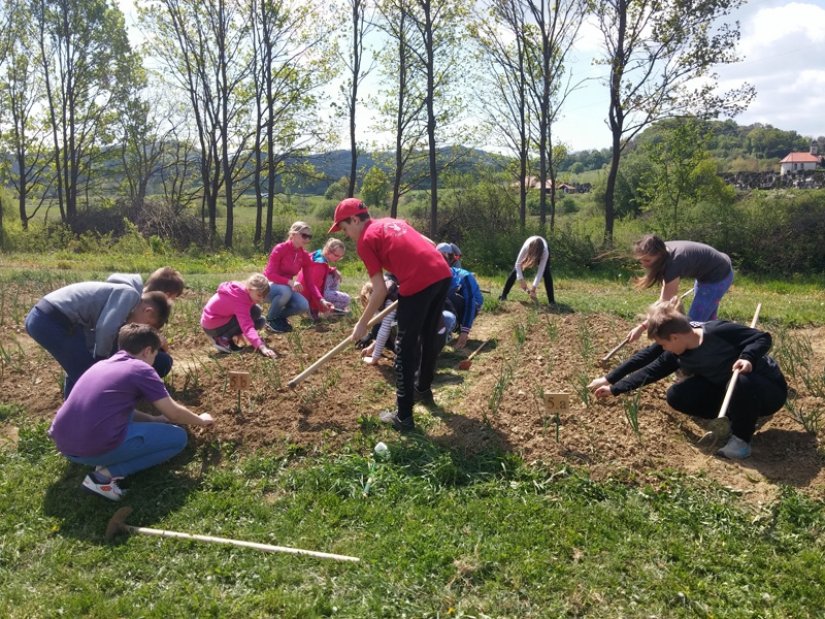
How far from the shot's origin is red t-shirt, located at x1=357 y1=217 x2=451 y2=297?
4727mm

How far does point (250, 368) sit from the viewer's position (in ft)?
20.5

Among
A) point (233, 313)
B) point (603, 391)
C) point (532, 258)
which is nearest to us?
point (603, 391)

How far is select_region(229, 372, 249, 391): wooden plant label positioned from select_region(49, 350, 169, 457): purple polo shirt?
95 centimetres

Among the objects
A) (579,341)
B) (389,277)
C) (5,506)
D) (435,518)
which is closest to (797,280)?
(579,341)

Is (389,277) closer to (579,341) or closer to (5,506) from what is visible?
(579,341)

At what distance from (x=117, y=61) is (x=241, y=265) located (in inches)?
663

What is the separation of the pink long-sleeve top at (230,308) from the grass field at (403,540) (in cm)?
236

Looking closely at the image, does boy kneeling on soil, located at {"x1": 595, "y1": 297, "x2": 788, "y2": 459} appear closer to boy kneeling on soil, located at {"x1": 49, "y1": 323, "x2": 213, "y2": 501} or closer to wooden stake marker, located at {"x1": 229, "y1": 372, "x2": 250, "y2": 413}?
wooden stake marker, located at {"x1": 229, "y1": 372, "x2": 250, "y2": 413}

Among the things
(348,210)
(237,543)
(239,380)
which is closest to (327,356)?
(239,380)

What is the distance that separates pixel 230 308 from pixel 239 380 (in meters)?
2.11

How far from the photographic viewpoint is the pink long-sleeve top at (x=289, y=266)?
27.0 feet

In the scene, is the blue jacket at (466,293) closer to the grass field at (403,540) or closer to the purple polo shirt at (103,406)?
the grass field at (403,540)

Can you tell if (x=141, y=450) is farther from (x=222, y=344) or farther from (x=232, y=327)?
(x=232, y=327)

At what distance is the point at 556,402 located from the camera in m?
4.46
